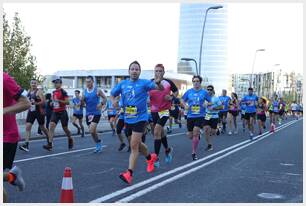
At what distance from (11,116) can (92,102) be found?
662cm

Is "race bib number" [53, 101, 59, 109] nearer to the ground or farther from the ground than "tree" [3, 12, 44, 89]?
nearer to the ground

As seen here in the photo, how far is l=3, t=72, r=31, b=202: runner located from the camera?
4539 millimetres

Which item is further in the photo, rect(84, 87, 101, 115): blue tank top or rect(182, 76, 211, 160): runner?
rect(84, 87, 101, 115): blue tank top

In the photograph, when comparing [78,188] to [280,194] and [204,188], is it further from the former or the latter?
[280,194]

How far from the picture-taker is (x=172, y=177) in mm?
7723

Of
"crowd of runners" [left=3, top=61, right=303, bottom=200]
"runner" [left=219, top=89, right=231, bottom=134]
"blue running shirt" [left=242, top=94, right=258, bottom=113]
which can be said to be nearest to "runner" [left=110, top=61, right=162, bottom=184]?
"crowd of runners" [left=3, top=61, right=303, bottom=200]

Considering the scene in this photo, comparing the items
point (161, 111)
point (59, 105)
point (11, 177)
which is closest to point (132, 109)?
point (161, 111)

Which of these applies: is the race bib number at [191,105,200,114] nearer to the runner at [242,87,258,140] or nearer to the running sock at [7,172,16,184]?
the running sock at [7,172,16,184]

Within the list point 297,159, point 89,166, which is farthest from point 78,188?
point 297,159

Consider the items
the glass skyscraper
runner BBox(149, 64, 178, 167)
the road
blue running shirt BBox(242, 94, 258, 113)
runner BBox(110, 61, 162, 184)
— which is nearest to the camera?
the road

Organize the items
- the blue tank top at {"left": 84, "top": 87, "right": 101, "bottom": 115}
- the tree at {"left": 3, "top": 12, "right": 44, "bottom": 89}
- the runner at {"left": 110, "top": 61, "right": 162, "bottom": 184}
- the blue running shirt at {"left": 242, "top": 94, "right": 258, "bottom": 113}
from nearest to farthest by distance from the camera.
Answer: the runner at {"left": 110, "top": 61, "right": 162, "bottom": 184} < the blue tank top at {"left": 84, "top": 87, "right": 101, "bottom": 115} < the blue running shirt at {"left": 242, "top": 94, "right": 258, "bottom": 113} < the tree at {"left": 3, "top": 12, "right": 44, "bottom": 89}

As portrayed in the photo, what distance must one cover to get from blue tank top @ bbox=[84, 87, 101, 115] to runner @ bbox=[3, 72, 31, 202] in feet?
20.3

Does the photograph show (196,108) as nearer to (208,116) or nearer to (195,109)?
(195,109)

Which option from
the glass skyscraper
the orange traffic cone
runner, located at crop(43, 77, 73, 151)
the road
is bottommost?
the road
